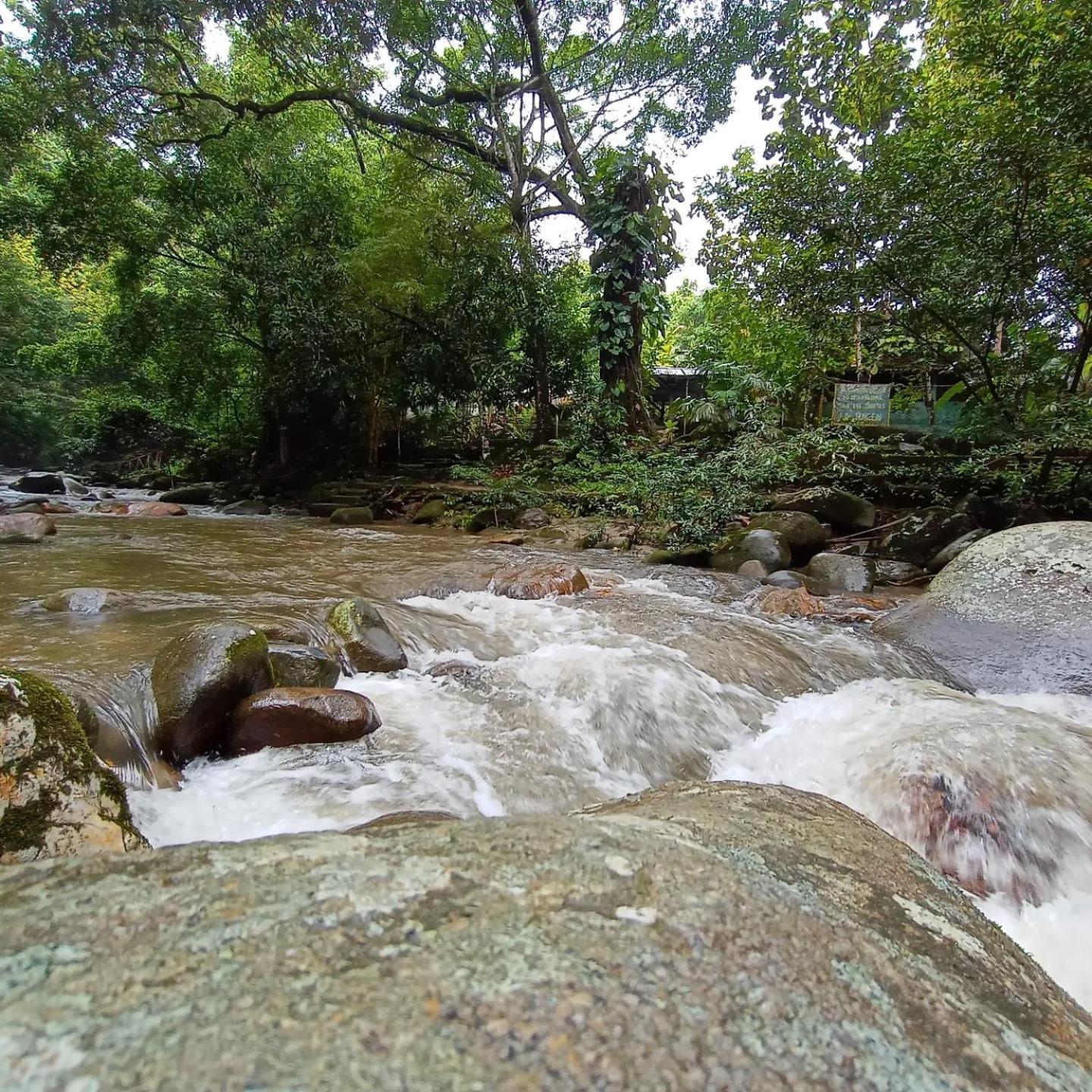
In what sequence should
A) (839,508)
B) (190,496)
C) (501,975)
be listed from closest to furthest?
(501,975) → (839,508) → (190,496)

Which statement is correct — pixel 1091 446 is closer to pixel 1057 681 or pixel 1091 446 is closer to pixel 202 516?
pixel 1057 681

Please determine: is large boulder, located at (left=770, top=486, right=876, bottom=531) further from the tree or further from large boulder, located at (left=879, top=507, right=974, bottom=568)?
the tree

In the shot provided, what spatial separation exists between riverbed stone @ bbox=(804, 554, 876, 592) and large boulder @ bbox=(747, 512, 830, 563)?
1.70 feet

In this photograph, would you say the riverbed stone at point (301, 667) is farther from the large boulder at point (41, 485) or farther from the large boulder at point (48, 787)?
the large boulder at point (41, 485)

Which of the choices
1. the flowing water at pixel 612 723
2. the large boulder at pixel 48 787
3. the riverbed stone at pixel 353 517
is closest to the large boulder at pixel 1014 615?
the flowing water at pixel 612 723

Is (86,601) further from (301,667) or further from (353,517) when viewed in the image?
(353,517)

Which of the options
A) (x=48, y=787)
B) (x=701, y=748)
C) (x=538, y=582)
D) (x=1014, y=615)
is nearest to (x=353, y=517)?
(x=538, y=582)

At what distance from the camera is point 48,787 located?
1467mm

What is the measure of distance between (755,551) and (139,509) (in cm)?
1123

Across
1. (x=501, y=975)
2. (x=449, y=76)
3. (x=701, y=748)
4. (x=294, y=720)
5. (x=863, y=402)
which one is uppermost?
(x=449, y=76)

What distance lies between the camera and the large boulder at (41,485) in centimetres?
1373

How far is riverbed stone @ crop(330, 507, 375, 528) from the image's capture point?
10645mm

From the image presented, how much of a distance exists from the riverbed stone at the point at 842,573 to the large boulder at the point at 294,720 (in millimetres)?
5054

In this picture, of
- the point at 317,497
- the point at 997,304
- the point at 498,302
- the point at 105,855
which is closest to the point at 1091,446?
the point at 997,304
